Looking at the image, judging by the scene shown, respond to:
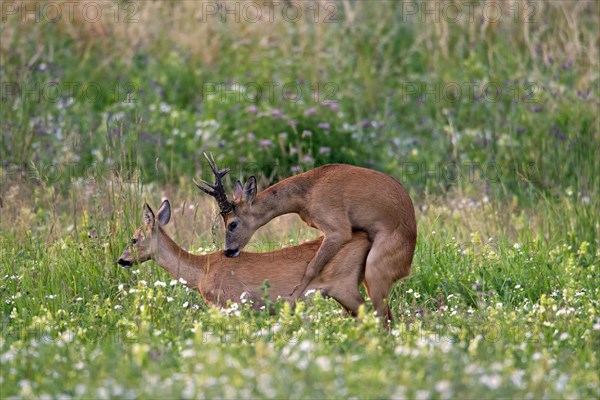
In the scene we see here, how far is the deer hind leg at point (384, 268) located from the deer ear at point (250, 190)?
3.62 feet

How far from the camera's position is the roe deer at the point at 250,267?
863 cm

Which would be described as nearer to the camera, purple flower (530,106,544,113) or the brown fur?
the brown fur

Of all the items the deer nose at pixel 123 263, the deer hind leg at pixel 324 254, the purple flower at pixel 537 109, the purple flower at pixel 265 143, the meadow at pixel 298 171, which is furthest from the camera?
the purple flower at pixel 537 109

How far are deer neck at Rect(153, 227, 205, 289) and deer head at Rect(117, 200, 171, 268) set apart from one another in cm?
5

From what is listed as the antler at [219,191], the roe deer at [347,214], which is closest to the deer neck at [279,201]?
the roe deer at [347,214]

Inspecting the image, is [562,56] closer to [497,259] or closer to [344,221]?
[497,259]

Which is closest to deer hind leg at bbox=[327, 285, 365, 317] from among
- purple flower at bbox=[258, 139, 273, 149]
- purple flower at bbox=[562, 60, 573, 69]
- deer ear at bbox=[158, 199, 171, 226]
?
deer ear at bbox=[158, 199, 171, 226]

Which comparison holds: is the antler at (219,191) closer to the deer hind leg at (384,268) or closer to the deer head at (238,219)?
the deer head at (238,219)

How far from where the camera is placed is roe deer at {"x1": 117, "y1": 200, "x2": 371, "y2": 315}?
8.63m

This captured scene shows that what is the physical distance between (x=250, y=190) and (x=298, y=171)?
3.02 meters

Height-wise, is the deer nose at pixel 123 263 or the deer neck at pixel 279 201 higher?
the deer neck at pixel 279 201

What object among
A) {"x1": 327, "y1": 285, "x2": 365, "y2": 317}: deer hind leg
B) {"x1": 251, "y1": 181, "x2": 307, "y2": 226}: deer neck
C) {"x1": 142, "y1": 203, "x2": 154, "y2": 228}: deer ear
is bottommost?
{"x1": 327, "y1": 285, "x2": 365, "y2": 317}: deer hind leg

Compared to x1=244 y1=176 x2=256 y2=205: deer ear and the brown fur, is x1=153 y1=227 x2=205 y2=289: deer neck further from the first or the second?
x1=244 y1=176 x2=256 y2=205: deer ear

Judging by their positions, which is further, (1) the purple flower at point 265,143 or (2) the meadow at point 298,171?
(1) the purple flower at point 265,143
